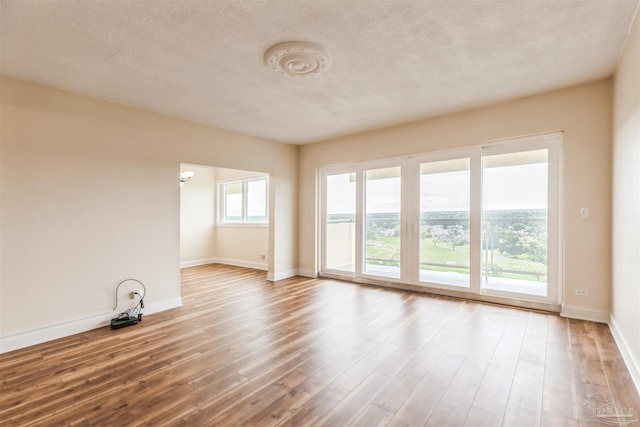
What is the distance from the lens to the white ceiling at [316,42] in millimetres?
2080

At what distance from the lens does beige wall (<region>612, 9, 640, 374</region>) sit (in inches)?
88.1

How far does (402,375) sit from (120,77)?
12.4 ft

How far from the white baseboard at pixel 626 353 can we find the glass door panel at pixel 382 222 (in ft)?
8.44

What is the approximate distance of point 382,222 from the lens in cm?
517

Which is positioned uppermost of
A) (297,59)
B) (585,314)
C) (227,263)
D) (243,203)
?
(297,59)

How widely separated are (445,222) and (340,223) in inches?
77.4

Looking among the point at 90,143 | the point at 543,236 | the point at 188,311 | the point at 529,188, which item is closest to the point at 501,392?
the point at 543,236

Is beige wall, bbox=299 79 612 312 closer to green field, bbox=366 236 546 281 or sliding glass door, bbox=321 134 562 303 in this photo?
sliding glass door, bbox=321 134 562 303

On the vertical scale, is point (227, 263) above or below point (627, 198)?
below

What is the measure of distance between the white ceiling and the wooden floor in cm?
264

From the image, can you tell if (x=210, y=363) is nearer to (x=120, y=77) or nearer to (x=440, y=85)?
(x=120, y=77)

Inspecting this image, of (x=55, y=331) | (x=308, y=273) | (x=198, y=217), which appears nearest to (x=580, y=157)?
(x=308, y=273)

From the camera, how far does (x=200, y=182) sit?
25.3 feet

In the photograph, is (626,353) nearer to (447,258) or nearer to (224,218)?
(447,258)
